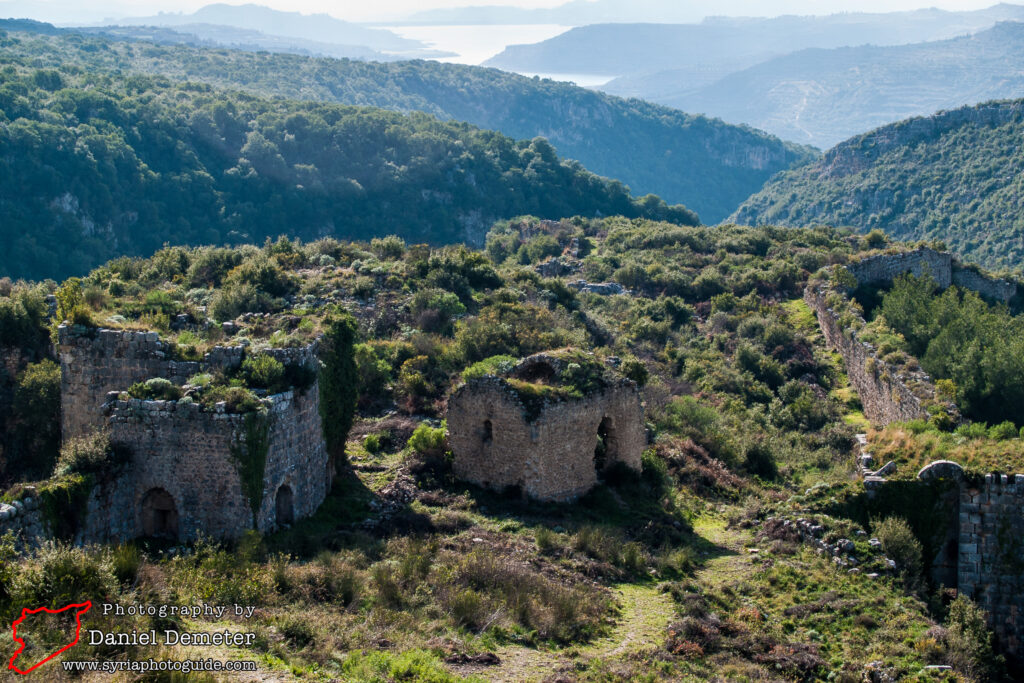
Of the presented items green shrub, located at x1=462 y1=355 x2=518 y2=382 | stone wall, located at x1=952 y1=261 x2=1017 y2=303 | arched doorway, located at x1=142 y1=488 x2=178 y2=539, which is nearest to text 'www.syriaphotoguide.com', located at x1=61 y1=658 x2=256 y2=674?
arched doorway, located at x1=142 y1=488 x2=178 y2=539

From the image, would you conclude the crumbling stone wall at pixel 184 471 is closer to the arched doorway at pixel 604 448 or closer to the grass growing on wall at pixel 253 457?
the grass growing on wall at pixel 253 457

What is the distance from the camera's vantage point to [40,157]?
65.3m

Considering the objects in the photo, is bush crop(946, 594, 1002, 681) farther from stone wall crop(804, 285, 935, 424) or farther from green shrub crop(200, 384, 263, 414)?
green shrub crop(200, 384, 263, 414)

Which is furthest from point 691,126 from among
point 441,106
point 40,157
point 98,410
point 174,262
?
point 98,410

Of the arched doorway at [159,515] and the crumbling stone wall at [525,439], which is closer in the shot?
the arched doorway at [159,515]

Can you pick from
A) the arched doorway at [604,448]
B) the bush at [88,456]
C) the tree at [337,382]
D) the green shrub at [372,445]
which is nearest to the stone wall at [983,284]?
the arched doorway at [604,448]

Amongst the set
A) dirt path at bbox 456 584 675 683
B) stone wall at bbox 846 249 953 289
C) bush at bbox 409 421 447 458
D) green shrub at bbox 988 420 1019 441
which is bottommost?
dirt path at bbox 456 584 675 683

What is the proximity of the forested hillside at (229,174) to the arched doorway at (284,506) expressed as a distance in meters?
45.0

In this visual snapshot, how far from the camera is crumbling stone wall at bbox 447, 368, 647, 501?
58.8 feet

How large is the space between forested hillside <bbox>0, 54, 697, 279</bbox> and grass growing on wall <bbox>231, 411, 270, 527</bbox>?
1791 inches

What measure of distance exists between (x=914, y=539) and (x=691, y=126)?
545 feet

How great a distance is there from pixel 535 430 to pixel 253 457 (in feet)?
16.8

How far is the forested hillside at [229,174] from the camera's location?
63969 mm

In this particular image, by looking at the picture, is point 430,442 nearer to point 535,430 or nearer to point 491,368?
point 491,368
